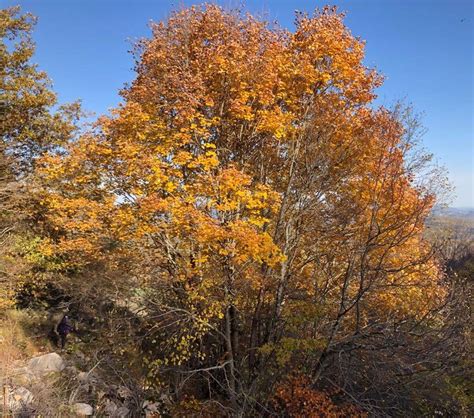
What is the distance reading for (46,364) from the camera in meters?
12.9

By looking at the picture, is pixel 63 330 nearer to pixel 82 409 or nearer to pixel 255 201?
pixel 82 409

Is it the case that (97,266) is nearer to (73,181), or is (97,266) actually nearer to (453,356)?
(73,181)

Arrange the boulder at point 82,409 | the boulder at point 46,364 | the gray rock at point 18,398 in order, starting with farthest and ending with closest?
the boulder at point 46,364 → the boulder at point 82,409 → the gray rock at point 18,398

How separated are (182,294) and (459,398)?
827 centimetres

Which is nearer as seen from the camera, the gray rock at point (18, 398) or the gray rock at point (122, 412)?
the gray rock at point (18, 398)

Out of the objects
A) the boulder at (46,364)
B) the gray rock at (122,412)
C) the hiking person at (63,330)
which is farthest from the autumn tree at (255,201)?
the hiking person at (63,330)

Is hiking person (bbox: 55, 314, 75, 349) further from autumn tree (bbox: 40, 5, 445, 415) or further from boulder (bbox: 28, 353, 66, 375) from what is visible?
autumn tree (bbox: 40, 5, 445, 415)

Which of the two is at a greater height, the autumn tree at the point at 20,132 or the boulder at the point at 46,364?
the autumn tree at the point at 20,132

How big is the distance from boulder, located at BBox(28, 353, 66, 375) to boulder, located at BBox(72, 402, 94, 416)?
3502 mm

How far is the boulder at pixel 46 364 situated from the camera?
12555 millimetres

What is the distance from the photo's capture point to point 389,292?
12.4 meters

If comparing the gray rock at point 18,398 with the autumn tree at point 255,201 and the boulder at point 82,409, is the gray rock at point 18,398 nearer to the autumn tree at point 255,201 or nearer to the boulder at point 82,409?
the boulder at point 82,409

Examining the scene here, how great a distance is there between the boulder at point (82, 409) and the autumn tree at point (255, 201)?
1.85 metres

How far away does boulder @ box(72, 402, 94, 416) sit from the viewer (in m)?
9.00
